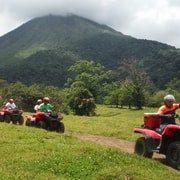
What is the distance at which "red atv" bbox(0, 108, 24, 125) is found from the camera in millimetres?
28961

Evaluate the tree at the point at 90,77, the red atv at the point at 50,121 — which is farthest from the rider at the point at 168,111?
the tree at the point at 90,77

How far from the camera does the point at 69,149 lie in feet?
51.1

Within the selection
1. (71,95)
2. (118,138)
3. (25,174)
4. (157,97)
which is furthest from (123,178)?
(157,97)

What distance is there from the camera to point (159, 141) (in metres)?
15.2

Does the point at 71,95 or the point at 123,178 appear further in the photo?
the point at 71,95

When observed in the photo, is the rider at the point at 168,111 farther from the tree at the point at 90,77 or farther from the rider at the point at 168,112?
the tree at the point at 90,77

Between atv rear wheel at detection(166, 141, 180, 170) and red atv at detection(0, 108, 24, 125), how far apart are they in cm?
1580

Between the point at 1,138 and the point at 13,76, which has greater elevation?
the point at 13,76

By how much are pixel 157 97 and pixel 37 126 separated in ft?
278

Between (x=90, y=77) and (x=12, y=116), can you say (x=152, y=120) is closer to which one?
(x=12, y=116)

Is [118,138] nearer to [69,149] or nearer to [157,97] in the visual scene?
[69,149]

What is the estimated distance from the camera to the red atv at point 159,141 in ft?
47.2

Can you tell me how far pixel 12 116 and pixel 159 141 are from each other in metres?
15.7

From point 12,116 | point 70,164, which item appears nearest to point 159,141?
point 70,164
